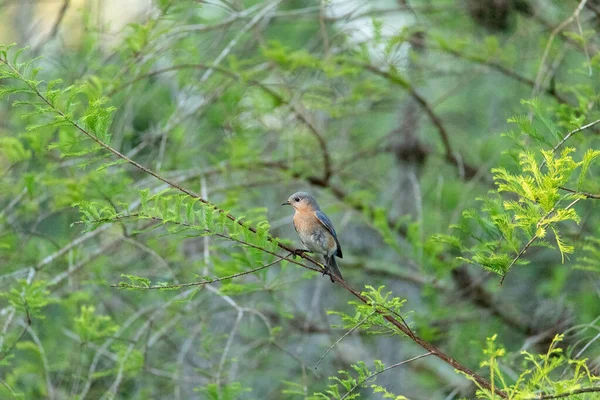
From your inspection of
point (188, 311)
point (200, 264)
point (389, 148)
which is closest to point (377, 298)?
point (200, 264)

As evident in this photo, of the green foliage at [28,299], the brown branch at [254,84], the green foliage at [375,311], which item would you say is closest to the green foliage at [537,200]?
the green foliage at [375,311]

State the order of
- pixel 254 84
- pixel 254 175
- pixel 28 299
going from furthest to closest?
pixel 254 175 → pixel 254 84 → pixel 28 299

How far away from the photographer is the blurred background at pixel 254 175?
14.0 ft

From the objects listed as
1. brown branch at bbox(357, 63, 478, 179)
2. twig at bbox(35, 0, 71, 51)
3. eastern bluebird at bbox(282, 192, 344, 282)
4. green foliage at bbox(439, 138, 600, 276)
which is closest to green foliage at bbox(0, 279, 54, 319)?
eastern bluebird at bbox(282, 192, 344, 282)

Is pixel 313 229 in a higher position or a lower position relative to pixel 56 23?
lower

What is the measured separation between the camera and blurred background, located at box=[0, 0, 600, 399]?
4281mm

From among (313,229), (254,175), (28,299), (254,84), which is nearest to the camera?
(28,299)

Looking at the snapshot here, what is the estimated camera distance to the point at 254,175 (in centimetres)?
571

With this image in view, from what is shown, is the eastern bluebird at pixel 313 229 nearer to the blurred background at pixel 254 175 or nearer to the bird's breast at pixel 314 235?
the bird's breast at pixel 314 235

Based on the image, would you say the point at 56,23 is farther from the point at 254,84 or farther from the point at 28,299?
the point at 28,299

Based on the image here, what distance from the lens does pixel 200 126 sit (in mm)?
5793

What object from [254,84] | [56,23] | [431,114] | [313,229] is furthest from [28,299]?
[431,114]

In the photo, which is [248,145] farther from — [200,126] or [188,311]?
[188,311]

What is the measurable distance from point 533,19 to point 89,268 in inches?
156
